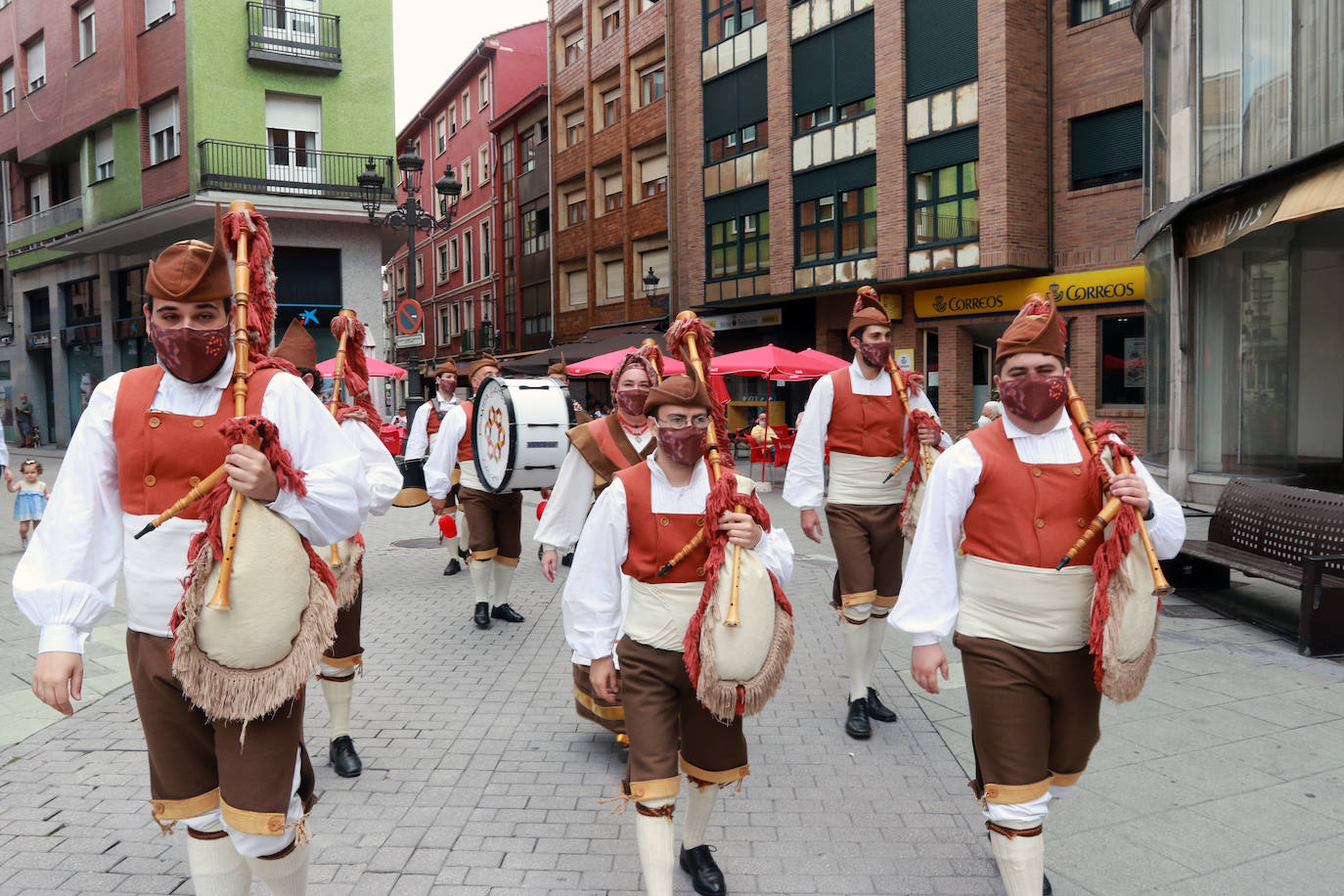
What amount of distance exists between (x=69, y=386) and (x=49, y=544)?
3530 cm

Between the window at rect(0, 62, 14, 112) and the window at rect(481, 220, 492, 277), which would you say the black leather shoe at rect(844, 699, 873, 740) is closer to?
→ the window at rect(0, 62, 14, 112)

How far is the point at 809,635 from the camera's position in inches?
296

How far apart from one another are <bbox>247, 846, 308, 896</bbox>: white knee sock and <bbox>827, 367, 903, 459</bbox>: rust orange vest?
3548mm

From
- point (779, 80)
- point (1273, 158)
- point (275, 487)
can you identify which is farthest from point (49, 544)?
point (779, 80)

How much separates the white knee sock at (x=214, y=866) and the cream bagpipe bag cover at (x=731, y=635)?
4.89ft

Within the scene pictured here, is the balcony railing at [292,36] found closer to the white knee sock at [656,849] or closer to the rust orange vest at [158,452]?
the rust orange vest at [158,452]

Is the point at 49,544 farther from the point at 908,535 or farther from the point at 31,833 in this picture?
the point at 908,535

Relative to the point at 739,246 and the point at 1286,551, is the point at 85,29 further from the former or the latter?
the point at 1286,551

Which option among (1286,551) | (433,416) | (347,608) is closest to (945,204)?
(433,416)

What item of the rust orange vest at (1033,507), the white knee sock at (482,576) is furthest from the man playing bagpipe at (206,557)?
the white knee sock at (482,576)

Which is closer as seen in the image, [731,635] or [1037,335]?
[731,635]

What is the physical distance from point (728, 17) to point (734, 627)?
28.7m

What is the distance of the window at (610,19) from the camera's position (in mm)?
34312

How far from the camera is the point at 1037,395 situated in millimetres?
3232
